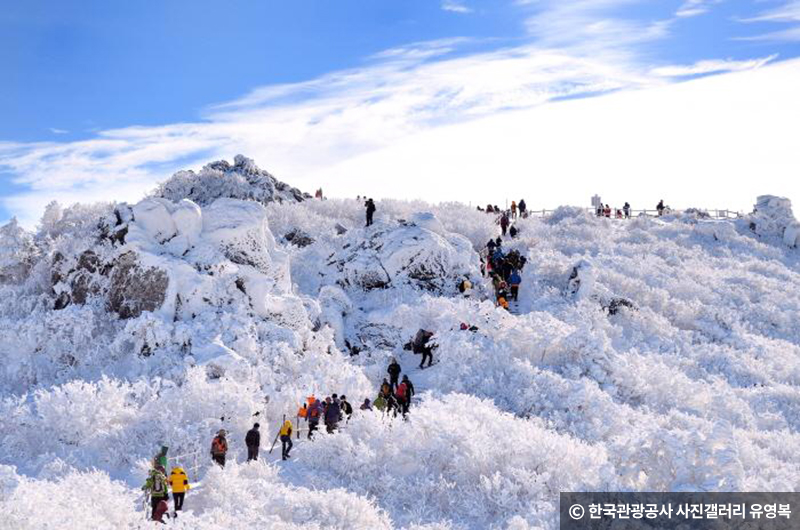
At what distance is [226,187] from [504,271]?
71.1ft

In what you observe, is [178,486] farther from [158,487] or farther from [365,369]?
[365,369]

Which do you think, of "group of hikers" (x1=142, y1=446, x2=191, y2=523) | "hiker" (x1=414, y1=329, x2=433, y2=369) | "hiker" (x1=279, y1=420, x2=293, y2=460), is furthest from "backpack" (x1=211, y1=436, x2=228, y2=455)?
"hiker" (x1=414, y1=329, x2=433, y2=369)

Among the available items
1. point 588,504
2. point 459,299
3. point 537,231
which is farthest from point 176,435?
point 537,231

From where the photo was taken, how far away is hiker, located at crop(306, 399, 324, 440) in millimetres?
19531

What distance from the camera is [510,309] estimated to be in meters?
30.7

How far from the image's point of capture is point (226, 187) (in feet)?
155

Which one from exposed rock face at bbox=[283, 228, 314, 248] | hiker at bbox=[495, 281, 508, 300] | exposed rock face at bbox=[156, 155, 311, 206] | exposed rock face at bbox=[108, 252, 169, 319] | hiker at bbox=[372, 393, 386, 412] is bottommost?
hiker at bbox=[372, 393, 386, 412]

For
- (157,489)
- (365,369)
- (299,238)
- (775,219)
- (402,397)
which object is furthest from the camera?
(775,219)

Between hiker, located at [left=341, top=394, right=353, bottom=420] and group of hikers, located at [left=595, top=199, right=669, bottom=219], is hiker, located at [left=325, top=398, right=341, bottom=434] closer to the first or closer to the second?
hiker, located at [left=341, top=394, right=353, bottom=420]

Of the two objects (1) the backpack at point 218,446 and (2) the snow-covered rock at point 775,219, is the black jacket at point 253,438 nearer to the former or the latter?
(1) the backpack at point 218,446

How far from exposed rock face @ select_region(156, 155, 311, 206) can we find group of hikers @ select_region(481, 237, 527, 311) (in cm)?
1663

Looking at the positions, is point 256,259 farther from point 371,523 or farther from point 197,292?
point 371,523

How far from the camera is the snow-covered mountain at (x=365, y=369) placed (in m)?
15.4

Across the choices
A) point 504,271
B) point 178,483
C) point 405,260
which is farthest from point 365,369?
point 504,271
